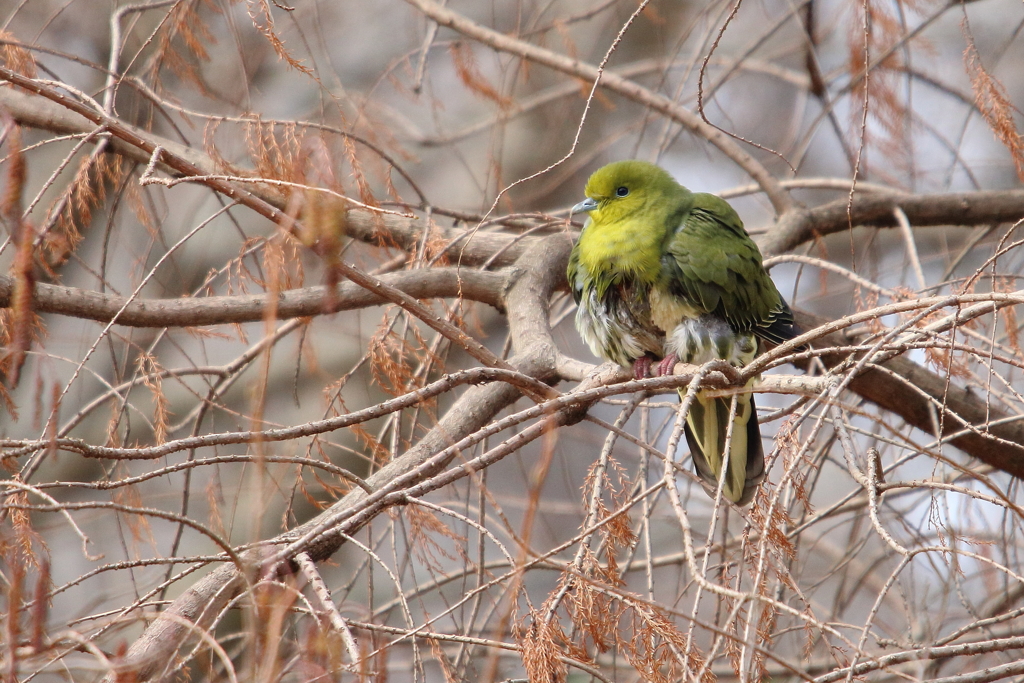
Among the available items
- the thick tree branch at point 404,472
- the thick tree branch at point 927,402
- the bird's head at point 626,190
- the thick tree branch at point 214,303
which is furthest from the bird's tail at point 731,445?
the thick tree branch at point 214,303

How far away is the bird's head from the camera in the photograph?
311 centimetres

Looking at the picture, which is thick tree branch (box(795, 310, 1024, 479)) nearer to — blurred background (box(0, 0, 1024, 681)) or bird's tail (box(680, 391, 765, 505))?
blurred background (box(0, 0, 1024, 681))

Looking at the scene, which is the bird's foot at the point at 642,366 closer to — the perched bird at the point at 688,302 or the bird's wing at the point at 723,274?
the perched bird at the point at 688,302

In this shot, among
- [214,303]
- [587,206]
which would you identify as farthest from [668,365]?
[214,303]

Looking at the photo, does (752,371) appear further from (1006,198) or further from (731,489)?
(1006,198)

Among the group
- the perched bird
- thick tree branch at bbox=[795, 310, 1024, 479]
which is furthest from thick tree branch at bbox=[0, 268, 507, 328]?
thick tree branch at bbox=[795, 310, 1024, 479]

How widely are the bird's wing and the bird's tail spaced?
0.29 metres

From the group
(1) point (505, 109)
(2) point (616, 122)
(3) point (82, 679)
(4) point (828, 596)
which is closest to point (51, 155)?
(2) point (616, 122)

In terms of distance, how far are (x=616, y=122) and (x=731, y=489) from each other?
4.54m

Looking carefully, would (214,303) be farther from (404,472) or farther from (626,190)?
(626,190)

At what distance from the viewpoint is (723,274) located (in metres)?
2.87

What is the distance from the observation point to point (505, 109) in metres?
2.78

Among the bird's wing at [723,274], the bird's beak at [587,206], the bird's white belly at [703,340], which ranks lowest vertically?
the bird's white belly at [703,340]

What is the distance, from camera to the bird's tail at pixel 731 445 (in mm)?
2787
